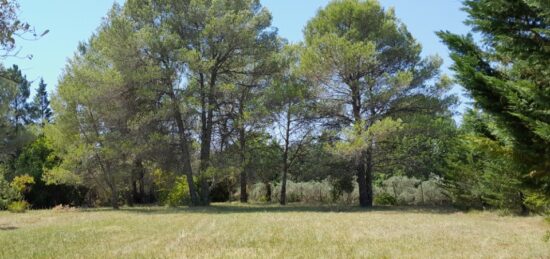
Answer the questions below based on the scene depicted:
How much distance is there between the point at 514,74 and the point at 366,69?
19045 millimetres

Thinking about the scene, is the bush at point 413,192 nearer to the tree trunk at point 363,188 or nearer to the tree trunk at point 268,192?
the tree trunk at point 363,188

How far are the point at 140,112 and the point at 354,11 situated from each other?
1253 centimetres

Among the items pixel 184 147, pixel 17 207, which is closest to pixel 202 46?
pixel 184 147

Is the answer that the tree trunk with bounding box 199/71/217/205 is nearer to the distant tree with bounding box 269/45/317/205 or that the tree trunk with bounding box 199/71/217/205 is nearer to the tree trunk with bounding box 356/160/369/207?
the distant tree with bounding box 269/45/317/205

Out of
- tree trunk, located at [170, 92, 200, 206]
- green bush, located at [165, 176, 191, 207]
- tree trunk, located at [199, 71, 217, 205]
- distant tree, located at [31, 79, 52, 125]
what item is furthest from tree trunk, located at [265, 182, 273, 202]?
distant tree, located at [31, 79, 52, 125]

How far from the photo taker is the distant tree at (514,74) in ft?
17.3

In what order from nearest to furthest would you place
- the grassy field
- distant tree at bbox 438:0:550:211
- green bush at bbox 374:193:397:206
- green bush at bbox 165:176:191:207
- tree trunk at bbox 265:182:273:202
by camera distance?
distant tree at bbox 438:0:550:211
the grassy field
green bush at bbox 165:176:191:207
green bush at bbox 374:193:397:206
tree trunk at bbox 265:182:273:202

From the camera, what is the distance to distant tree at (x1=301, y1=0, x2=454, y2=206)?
2444 cm

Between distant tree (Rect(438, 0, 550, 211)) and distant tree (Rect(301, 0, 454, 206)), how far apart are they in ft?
57.7

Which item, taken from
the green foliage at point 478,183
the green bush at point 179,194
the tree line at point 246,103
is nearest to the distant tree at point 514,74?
the green foliage at point 478,183

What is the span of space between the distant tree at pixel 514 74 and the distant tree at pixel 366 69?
17.6 metres

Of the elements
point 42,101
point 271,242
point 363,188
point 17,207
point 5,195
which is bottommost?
point 271,242

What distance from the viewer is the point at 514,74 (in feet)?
20.8

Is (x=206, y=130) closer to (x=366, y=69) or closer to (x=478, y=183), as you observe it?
(x=366, y=69)
